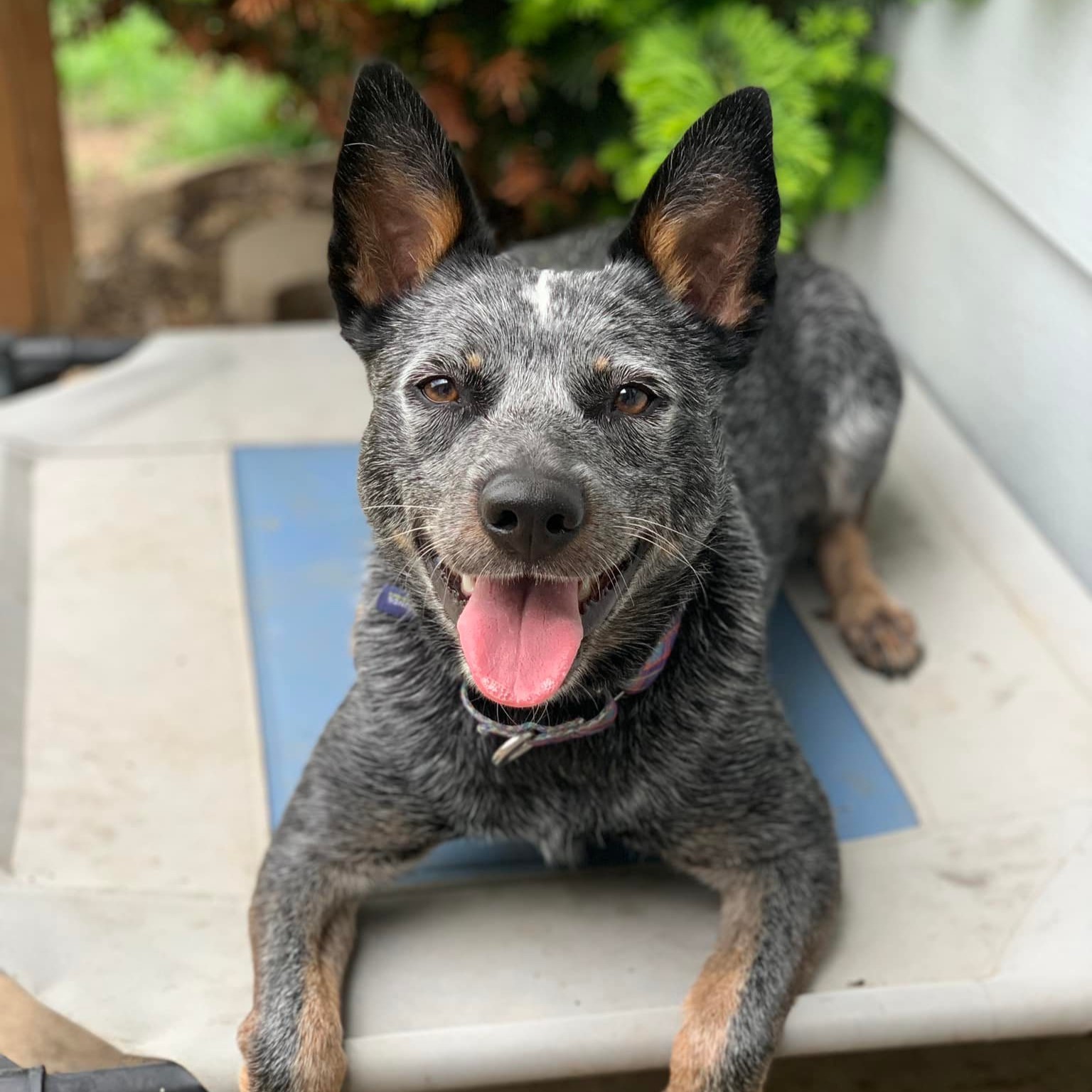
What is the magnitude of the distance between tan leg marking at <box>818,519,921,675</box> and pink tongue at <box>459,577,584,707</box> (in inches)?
53.0

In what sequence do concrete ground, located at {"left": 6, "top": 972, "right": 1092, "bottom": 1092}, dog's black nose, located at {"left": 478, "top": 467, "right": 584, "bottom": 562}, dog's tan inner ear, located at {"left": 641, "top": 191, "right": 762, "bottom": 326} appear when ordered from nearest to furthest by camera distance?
1. dog's black nose, located at {"left": 478, "top": 467, "right": 584, "bottom": 562}
2. dog's tan inner ear, located at {"left": 641, "top": 191, "right": 762, "bottom": 326}
3. concrete ground, located at {"left": 6, "top": 972, "right": 1092, "bottom": 1092}

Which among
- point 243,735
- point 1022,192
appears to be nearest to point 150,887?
point 243,735

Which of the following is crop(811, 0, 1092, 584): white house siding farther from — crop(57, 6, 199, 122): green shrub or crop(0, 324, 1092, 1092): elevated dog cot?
crop(57, 6, 199, 122): green shrub

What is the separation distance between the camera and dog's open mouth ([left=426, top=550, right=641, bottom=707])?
2.00m

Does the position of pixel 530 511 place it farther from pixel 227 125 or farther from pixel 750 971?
pixel 227 125

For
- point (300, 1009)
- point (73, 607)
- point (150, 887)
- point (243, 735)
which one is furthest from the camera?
point (73, 607)

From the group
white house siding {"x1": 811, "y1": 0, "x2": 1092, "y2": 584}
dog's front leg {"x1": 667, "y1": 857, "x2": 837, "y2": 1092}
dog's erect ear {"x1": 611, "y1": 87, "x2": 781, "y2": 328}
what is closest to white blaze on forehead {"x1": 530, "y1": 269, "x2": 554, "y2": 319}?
dog's erect ear {"x1": 611, "y1": 87, "x2": 781, "y2": 328}

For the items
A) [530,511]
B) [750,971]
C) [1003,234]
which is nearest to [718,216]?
[530,511]

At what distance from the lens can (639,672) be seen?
Result: 2.28 metres

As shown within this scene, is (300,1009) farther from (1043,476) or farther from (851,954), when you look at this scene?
(1043,476)

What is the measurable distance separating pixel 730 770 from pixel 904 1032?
0.51 meters

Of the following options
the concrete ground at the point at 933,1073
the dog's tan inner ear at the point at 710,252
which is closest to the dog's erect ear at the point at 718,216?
the dog's tan inner ear at the point at 710,252

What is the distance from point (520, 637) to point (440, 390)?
41cm

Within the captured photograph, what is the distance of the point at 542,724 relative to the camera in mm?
2248
